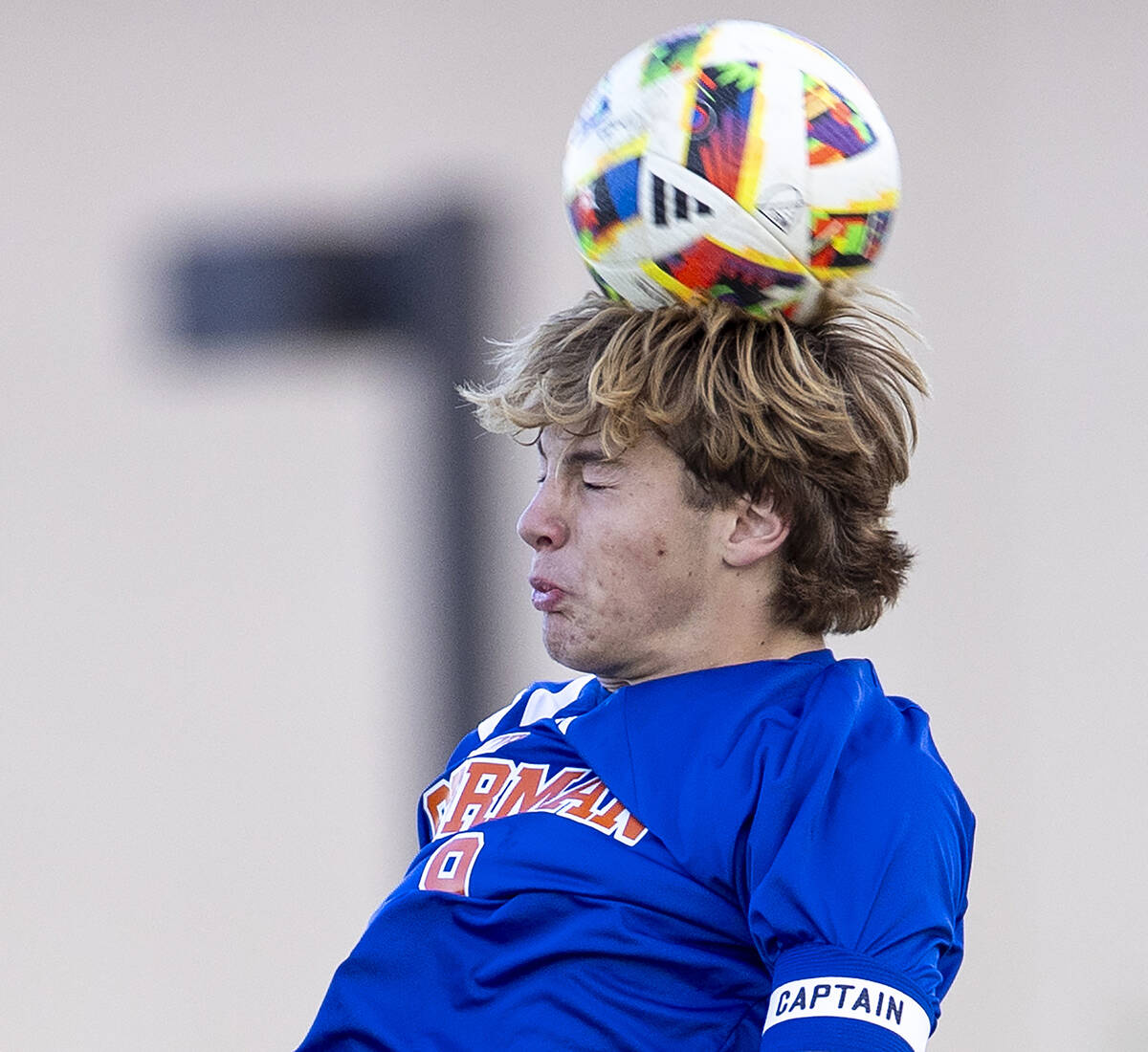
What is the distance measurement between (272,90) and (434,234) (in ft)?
1.69

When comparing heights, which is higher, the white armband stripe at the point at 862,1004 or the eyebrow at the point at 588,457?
the eyebrow at the point at 588,457

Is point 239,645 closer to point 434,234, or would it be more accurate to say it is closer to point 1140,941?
point 434,234

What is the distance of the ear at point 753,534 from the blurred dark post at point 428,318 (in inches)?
63.3

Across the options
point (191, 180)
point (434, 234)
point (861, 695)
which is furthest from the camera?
point (191, 180)

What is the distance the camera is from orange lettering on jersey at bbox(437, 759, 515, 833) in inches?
57.0

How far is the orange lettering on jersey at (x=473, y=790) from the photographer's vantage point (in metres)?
1.45

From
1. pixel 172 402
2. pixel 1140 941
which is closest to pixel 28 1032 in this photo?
pixel 172 402

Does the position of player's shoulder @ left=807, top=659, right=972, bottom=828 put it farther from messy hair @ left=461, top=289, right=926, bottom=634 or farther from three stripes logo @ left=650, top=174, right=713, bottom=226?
three stripes logo @ left=650, top=174, right=713, bottom=226

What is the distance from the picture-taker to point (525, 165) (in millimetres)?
3232

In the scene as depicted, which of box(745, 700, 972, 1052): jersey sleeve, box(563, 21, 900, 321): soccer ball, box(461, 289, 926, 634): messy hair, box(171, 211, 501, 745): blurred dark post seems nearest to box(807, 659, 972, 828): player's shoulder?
box(745, 700, 972, 1052): jersey sleeve

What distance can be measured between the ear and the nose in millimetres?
145

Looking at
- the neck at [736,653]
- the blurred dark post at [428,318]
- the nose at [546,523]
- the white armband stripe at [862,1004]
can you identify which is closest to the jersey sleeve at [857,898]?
the white armband stripe at [862,1004]

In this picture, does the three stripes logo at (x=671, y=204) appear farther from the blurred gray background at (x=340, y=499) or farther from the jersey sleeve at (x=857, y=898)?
the blurred gray background at (x=340, y=499)

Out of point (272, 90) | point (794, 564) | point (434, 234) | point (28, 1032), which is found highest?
point (272, 90)
